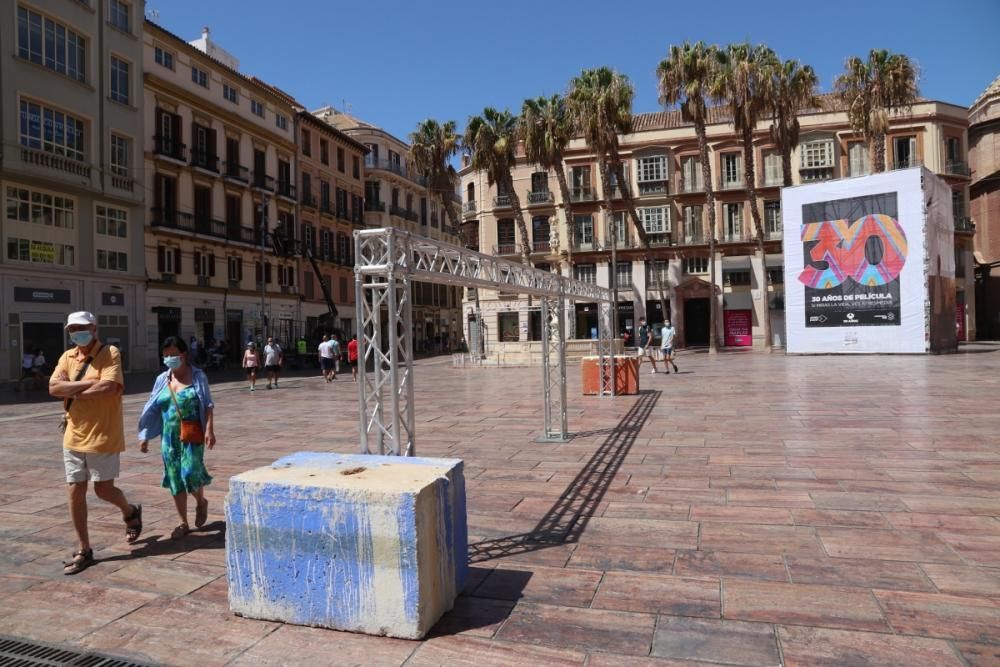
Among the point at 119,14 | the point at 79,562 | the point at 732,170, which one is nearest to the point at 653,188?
the point at 732,170

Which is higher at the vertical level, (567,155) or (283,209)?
(567,155)

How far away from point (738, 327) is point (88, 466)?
40422 mm

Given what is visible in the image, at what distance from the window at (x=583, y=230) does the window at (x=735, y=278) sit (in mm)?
8398

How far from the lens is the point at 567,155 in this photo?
44.8 meters

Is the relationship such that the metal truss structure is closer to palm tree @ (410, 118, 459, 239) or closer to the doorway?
palm tree @ (410, 118, 459, 239)

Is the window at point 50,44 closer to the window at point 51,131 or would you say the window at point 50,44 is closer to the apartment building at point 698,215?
the window at point 51,131

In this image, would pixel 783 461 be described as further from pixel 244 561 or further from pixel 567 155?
pixel 567 155

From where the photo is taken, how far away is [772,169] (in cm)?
4128

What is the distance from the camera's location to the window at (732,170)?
137ft

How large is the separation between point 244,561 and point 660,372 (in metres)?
20.2

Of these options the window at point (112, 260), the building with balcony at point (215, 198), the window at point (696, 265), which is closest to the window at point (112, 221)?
the window at point (112, 260)

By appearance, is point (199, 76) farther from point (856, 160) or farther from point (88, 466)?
point (856, 160)

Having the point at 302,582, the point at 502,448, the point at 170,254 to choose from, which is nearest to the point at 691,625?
the point at 302,582

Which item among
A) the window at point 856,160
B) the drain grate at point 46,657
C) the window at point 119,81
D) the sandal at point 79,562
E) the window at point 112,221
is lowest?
the drain grate at point 46,657
